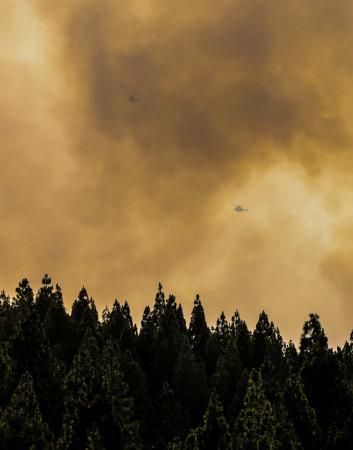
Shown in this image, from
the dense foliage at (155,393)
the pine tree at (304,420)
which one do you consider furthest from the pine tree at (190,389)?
the pine tree at (304,420)

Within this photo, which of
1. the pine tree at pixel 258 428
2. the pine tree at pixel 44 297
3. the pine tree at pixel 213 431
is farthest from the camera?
the pine tree at pixel 44 297

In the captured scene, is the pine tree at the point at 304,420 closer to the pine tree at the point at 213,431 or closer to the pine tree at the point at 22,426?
the pine tree at the point at 213,431

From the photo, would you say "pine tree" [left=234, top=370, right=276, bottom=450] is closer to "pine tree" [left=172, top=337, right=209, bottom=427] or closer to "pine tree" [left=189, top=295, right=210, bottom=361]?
"pine tree" [left=172, top=337, right=209, bottom=427]

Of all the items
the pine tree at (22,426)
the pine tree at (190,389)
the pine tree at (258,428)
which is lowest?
the pine tree at (258,428)

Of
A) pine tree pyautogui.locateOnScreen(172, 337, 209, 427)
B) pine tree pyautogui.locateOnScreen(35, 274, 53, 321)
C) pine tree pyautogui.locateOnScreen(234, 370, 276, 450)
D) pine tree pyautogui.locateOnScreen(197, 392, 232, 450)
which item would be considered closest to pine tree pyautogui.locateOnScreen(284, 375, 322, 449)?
pine tree pyautogui.locateOnScreen(234, 370, 276, 450)

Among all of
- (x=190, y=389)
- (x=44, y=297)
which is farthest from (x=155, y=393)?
(x=44, y=297)

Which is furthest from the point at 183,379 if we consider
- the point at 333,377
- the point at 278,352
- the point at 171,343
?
the point at 333,377

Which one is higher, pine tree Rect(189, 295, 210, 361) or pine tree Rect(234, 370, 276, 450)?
pine tree Rect(189, 295, 210, 361)

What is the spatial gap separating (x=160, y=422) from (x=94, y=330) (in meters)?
23.0

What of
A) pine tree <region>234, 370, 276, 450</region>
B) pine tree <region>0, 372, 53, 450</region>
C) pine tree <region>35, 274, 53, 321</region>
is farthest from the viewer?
pine tree <region>35, 274, 53, 321</region>

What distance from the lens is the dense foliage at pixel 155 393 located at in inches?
1566

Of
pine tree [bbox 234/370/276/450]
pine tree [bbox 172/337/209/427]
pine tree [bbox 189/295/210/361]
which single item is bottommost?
pine tree [bbox 234/370/276/450]

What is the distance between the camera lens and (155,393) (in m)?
83.4

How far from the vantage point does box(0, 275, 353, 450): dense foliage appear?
39.8 metres
